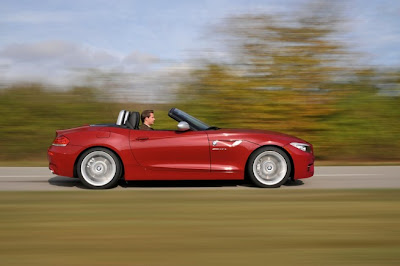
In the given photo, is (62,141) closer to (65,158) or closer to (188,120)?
(65,158)

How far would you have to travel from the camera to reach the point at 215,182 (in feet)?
32.2

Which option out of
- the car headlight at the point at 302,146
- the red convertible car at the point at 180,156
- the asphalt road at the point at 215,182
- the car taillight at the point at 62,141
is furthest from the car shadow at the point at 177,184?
the car taillight at the point at 62,141

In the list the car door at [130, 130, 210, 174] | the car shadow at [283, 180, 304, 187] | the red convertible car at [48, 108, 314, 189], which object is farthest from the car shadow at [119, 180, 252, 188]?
the car shadow at [283, 180, 304, 187]

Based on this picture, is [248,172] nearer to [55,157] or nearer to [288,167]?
[288,167]

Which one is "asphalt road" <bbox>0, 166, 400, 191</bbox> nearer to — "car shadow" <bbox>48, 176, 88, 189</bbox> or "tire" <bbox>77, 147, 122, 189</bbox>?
"car shadow" <bbox>48, 176, 88, 189</bbox>

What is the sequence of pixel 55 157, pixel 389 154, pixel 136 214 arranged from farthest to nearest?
pixel 389 154, pixel 55 157, pixel 136 214

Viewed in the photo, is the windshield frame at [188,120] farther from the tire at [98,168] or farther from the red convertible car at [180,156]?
the tire at [98,168]

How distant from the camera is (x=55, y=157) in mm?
9188

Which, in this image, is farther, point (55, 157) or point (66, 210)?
point (55, 157)

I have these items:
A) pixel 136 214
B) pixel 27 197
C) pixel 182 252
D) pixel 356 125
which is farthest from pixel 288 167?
pixel 356 125

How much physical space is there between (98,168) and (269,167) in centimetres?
267

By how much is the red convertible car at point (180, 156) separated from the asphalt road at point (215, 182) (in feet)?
0.94

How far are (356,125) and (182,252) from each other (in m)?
11.2

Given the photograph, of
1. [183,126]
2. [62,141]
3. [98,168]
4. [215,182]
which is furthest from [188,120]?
Result: [62,141]
